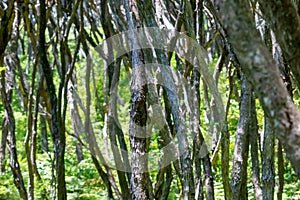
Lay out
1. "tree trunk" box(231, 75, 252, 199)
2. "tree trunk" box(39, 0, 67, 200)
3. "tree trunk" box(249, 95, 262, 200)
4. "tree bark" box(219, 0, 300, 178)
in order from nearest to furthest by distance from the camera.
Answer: "tree bark" box(219, 0, 300, 178) < "tree trunk" box(231, 75, 252, 199) < "tree trunk" box(249, 95, 262, 200) < "tree trunk" box(39, 0, 67, 200)

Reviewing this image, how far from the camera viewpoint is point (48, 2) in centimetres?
390

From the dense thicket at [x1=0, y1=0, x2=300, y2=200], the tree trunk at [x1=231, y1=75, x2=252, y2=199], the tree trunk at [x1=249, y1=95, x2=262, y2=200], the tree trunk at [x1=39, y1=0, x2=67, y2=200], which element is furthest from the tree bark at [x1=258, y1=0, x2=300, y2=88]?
the tree trunk at [x1=39, y1=0, x2=67, y2=200]

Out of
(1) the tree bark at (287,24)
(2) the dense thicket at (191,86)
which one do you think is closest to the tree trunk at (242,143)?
(2) the dense thicket at (191,86)

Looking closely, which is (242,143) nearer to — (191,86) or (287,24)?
(191,86)

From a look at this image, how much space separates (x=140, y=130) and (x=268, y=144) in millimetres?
678

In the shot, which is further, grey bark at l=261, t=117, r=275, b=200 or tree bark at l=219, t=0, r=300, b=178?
grey bark at l=261, t=117, r=275, b=200

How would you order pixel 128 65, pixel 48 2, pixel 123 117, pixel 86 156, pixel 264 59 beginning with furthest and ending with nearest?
pixel 123 117, pixel 86 156, pixel 48 2, pixel 128 65, pixel 264 59

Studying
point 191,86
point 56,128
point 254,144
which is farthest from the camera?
point 56,128

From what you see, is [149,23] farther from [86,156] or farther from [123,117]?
[123,117]

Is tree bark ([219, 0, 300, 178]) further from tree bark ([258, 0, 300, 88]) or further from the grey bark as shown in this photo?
the grey bark

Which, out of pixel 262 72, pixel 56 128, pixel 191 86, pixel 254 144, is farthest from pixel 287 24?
pixel 56 128

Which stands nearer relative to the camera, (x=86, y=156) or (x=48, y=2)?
(x=48, y=2)

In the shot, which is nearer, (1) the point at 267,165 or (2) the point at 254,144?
(1) the point at 267,165

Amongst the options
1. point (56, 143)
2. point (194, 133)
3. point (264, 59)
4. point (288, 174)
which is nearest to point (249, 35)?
point (264, 59)
